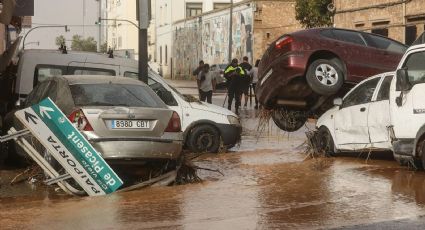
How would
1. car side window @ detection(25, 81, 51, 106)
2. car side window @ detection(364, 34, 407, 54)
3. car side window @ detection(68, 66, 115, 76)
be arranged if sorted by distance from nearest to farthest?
car side window @ detection(25, 81, 51, 106)
car side window @ detection(68, 66, 115, 76)
car side window @ detection(364, 34, 407, 54)

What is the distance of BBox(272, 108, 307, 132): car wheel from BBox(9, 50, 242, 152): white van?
79 cm

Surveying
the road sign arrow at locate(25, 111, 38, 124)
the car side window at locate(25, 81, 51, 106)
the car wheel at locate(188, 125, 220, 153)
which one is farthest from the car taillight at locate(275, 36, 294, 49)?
the road sign arrow at locate(25, 111, 38, 124)

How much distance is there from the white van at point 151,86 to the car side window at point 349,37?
8.40 feet

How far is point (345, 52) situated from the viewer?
1313cm

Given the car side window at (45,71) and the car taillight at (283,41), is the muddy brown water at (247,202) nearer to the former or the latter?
the car side window at (45,71)

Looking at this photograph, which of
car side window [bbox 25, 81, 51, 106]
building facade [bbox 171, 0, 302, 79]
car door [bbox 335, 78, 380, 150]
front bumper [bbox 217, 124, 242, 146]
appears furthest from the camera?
building facade [bbox 171, 0, 302, 79]

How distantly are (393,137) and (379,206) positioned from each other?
119 inches

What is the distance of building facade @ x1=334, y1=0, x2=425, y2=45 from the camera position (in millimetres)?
29656

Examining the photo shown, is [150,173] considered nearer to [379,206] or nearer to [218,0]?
[379,206]

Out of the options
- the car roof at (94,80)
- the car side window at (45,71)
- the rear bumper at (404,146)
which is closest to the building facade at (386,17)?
the rear bumper at (404,146)

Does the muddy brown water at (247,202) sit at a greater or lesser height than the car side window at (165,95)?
lesser

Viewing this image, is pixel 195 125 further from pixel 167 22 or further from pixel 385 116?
pixel 167 22

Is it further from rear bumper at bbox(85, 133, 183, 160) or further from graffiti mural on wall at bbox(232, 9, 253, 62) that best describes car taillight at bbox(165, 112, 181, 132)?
graffiti mural on wall at bbox(232, 9, 253, 62)

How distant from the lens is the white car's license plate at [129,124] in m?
9.34
